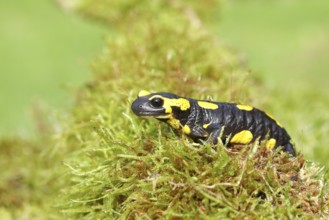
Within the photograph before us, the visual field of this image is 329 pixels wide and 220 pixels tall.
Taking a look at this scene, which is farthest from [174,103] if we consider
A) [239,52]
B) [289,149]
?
[239,52]

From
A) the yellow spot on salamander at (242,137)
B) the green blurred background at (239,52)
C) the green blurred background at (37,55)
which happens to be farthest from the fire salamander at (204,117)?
the green blurred background at (37,55)

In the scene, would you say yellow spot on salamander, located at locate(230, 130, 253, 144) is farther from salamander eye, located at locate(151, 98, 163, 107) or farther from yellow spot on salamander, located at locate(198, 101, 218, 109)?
salamander eye, located at locate(151, 98, 163, 107)

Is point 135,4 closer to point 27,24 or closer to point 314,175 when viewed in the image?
point 27,24

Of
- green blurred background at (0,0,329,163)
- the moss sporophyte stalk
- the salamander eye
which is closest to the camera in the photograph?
the moss sporophyte stalk

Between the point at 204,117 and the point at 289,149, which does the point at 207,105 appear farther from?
the point at 289,149

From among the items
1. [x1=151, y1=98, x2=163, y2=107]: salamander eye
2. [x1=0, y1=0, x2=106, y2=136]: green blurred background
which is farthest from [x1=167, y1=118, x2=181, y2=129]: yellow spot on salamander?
[x1=0, y1=0, x2=106, y2=136]: green blurred background

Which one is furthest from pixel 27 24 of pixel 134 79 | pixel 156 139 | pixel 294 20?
pixel 156 139
